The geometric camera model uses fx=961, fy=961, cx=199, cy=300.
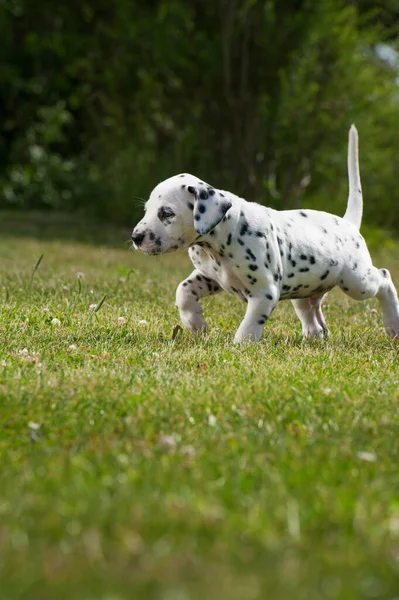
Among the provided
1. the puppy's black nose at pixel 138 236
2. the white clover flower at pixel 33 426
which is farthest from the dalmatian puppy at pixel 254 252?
the white clover flower at pixel 33 426

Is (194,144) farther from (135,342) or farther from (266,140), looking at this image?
(135,342)

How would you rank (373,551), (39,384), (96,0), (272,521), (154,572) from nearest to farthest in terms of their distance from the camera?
(154,572)
(373,551)
(272,521)
(39,384)
(96,0)

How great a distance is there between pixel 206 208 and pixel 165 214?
0.22 meters

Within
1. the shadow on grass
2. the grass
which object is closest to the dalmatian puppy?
the grass

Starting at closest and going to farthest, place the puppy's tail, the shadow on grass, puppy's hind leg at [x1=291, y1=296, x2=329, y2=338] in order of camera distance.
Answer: puppy's hind leg at [x1=291, y1=296, x2=329, y2=338], the puppy's tail, the shadow on grass

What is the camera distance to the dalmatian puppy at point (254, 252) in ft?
16.4

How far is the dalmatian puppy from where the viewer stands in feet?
16.4

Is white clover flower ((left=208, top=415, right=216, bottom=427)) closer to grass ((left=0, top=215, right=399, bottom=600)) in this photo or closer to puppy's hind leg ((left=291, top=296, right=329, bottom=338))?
grass ((left=0, top=215, right=399, bottom=600))

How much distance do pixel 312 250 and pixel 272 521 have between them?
9.99 ft

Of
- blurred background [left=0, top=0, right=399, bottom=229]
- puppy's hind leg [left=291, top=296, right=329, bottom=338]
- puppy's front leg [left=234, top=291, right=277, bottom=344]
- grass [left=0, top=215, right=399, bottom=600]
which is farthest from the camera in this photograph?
blurred background [left=0, top=0, right=399, bottom=229]

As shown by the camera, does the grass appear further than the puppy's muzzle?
No

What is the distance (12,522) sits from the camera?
2.58m

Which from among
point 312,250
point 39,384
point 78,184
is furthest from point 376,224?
point 39,384

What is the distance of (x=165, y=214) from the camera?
16.4 feet
